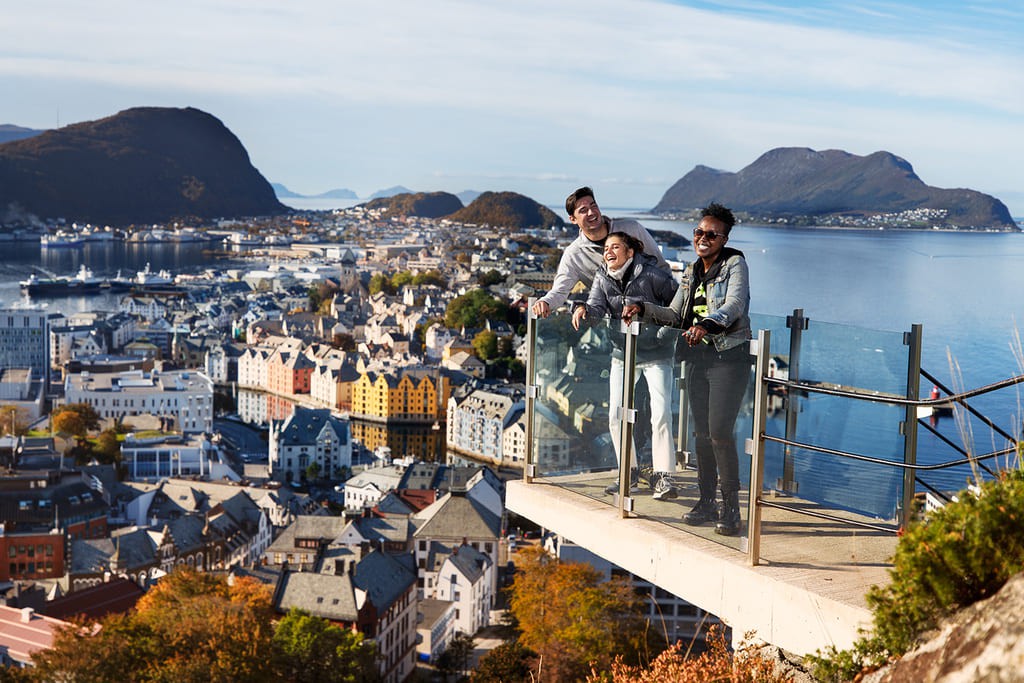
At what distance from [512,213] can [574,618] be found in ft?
213

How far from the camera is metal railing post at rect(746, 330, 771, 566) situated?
2.02 metres

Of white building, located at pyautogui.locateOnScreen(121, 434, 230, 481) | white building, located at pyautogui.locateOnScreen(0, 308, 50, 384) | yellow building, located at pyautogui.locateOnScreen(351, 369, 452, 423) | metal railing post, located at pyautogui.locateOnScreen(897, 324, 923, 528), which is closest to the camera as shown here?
metal railing post, located at pyautogui.locateOnScreen(897, 324, 923, 528)

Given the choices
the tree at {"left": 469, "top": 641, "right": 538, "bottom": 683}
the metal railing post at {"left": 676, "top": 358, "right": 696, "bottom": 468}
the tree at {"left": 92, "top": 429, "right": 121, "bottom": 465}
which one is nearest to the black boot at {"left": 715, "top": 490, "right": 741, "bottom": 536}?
the metal railing post at {"left": 676, "top": 358, "right": 696, "bottom": 468}

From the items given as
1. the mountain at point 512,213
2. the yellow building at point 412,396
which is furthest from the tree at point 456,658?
the mountain at point 512,213

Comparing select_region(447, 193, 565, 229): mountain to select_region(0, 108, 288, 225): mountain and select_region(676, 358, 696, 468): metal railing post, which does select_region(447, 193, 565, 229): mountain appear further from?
select_region(676, 358, 696, 468): metal railing post

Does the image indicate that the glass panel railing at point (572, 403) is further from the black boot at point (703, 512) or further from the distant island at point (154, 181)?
the distant island at point (154, 181)

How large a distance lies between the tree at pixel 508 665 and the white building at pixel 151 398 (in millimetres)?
19304

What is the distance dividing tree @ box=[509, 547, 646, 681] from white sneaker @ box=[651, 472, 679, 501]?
549 cm

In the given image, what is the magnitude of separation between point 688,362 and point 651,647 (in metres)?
7.00

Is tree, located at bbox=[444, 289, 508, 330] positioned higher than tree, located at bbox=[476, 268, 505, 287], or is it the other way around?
tree, located at bbox=[476, 268, 505, 287]

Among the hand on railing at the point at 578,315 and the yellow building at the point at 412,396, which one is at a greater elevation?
the hand on railing at the point at 578,315

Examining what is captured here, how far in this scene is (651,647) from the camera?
8812mm

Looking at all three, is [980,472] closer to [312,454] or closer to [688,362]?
[688,362]

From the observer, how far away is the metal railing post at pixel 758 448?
202 cm
